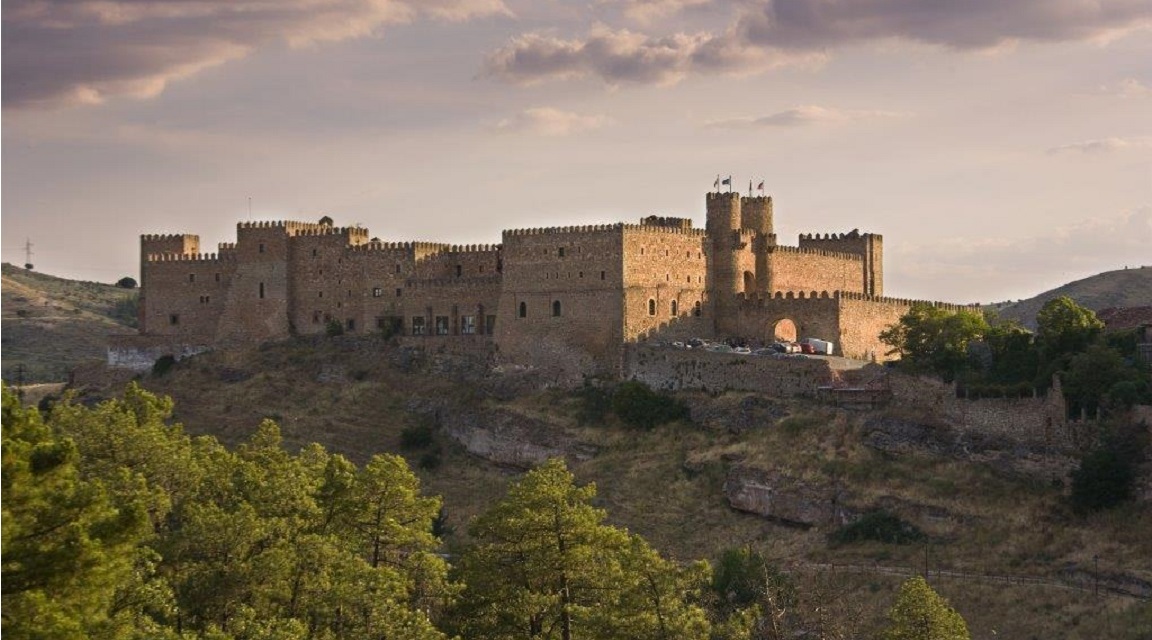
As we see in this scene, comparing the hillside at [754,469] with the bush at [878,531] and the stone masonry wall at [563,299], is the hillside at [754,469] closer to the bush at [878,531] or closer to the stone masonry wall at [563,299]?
the bush at [878,531]

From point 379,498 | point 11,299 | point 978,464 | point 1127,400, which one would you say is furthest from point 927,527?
point 11,299

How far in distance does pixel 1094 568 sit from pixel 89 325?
9033cm

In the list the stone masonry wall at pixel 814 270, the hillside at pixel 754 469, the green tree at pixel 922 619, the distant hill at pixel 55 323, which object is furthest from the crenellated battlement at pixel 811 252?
the distant hill at pixel 55 323

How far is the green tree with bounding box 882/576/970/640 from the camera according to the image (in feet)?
159

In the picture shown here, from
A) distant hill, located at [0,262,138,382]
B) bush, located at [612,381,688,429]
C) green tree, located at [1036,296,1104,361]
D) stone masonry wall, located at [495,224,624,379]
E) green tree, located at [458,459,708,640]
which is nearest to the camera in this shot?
green tree, located at [458,459,708,640]

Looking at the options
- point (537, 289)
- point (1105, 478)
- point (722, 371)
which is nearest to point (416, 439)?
point (537, 289)

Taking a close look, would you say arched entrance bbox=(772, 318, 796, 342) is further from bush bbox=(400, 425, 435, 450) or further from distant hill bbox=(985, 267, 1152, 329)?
distant hill bbox=(985, 267, 1152, 329)

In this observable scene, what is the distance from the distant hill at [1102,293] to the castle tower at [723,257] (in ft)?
142

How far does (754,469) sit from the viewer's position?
225ft

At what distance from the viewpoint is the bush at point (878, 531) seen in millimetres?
63531

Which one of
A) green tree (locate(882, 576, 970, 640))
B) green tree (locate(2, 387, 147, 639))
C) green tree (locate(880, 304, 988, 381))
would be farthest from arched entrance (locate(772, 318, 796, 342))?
green tree (locate(2, 387, 147, 639))

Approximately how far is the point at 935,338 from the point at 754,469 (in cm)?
1018

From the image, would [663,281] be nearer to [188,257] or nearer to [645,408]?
[645,408]

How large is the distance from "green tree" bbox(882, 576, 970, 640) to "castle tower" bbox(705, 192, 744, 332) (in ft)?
103
